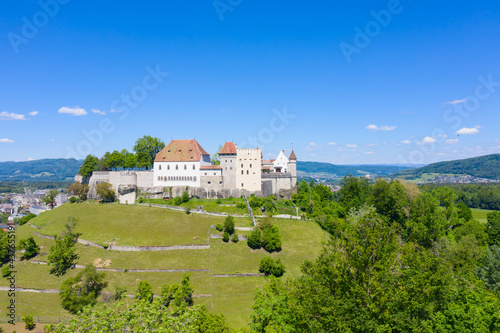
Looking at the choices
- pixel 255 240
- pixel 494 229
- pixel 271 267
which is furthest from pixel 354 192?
pixel 271 267

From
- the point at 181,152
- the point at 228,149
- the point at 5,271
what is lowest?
the point at 5,271

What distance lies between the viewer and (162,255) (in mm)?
42438

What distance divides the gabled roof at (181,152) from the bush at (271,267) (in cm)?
3126

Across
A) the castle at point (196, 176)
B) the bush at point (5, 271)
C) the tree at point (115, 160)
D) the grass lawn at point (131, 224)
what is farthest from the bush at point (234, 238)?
the tree at point (115, 160)

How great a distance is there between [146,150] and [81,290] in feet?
133

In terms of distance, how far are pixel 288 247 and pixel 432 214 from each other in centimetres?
2398

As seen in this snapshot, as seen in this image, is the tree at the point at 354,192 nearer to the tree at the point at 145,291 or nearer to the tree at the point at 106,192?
the tree at the point at 145,291

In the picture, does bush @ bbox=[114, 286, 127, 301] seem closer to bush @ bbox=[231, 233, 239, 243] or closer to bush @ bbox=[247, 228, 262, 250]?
bush @ bbox=[231, 233, 239, 243]

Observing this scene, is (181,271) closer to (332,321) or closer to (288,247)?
(288,247)

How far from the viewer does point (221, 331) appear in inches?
854

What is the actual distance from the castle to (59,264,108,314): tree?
94.5ft

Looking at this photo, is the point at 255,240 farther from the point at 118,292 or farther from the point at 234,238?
the point at 118,292

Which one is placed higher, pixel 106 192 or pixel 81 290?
pixel 106 192

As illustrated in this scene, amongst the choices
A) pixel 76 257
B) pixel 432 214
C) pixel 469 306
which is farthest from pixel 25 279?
pixel 432 214
